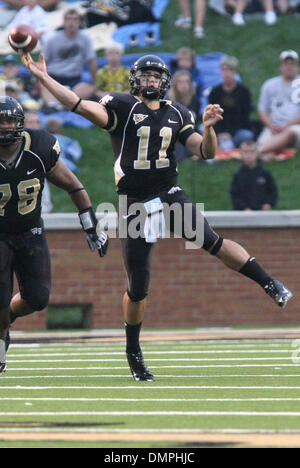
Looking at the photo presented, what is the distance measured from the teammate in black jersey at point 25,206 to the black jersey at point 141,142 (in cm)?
38

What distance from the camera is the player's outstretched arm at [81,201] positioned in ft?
25.9

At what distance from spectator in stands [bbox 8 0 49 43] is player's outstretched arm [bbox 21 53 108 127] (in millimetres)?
7588

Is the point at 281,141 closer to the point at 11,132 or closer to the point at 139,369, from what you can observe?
the point at 139,369

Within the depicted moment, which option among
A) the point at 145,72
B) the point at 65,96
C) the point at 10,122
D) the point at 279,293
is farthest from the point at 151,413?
the point at 145,72

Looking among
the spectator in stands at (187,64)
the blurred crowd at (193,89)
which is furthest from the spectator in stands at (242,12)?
the spectator in stands at (187,64)

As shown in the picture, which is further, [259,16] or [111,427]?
[259,16]

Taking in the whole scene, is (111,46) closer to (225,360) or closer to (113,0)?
(113,0)

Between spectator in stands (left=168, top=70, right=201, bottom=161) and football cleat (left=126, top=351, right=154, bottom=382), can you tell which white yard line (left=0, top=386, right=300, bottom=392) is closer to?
football cleat (left=126, top=351, right=154, bottom=382)

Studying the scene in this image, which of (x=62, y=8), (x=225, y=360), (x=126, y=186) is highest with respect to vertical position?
(x=62, y=8)

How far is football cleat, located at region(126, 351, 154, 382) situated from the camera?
7855 mm

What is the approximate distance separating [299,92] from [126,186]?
22.7 feet

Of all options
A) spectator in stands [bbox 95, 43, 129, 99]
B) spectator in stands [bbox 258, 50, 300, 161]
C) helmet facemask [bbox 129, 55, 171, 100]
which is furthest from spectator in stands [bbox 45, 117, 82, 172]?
helmet facemask [bbox 129, 55, 171, 100]

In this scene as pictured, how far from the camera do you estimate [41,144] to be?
25.4 ft

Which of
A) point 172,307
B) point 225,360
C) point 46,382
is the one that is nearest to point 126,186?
point 46,382
